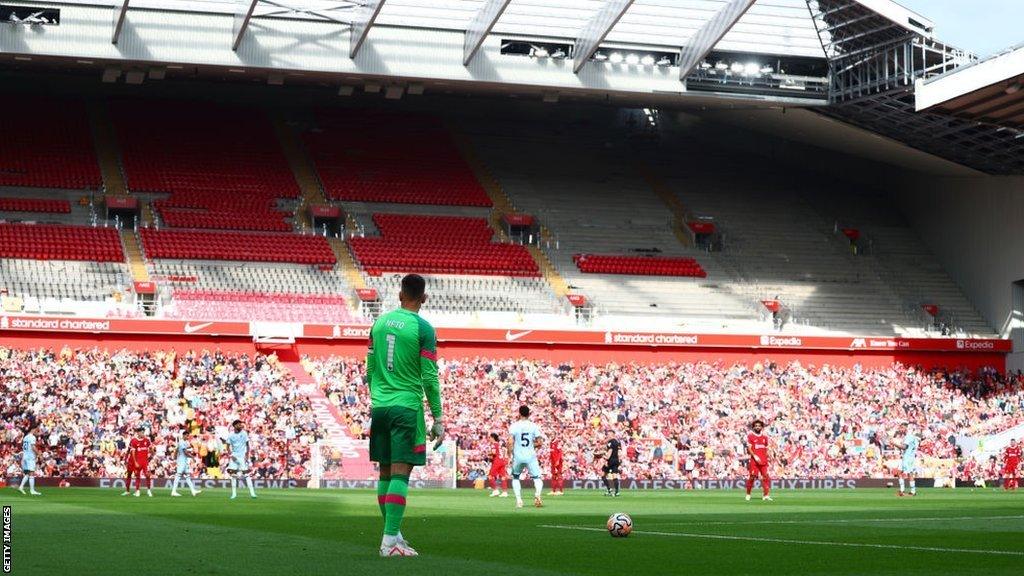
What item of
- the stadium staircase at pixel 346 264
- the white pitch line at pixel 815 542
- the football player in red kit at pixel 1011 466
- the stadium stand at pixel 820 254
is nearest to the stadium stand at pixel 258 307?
the stadium staircase at pixel 346 264

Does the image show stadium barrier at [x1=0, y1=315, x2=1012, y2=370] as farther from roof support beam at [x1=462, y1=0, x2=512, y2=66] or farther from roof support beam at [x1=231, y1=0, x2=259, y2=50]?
roof support beam at [x1=462, y1=0, x2=512, y2=66]

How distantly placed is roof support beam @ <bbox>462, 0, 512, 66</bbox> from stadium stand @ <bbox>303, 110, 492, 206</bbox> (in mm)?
10617

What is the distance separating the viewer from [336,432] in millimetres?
38438

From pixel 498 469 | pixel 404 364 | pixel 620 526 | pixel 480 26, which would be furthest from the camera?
pixel 480 26

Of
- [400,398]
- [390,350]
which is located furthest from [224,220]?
[400,398]

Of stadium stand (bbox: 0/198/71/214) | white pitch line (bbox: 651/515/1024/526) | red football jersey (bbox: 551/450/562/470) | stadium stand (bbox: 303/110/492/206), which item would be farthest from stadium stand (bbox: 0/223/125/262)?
white pitch line (bbox: 651/515/1024/526)

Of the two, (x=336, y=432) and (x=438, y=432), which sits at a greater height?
(x=336, y=432)

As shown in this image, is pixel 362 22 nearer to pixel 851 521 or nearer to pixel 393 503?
pixel 851 521

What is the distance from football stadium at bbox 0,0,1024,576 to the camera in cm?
3709

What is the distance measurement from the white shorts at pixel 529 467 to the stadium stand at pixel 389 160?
31176 mm

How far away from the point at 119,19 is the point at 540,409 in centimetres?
1692

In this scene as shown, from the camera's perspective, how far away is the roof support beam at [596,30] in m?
41.8

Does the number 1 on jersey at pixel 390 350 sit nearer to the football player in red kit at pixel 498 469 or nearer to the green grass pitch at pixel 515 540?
the green grass pitch at pixel 515 540

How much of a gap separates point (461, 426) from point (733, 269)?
58.9 ft
